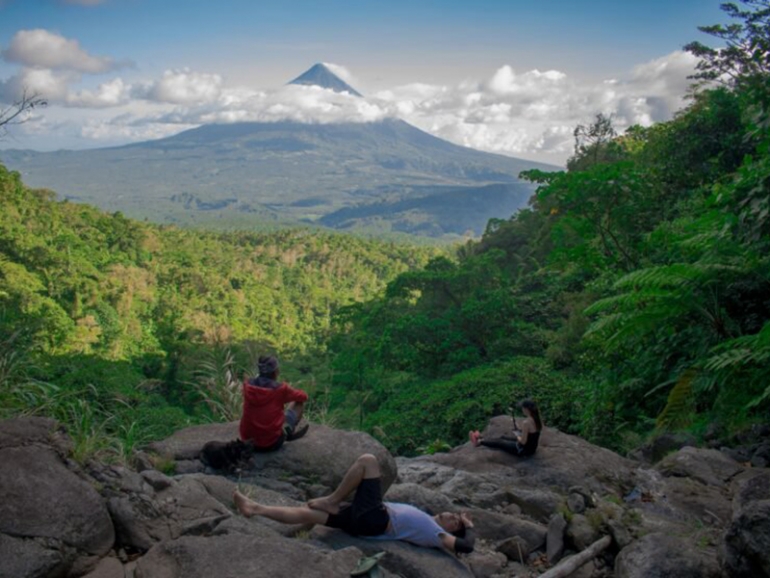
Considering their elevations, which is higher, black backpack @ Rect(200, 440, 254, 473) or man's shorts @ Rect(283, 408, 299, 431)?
man's shorts @ Rect(283, 408, 299, 431)

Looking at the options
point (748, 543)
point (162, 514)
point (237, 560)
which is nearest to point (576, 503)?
point (748, 543)

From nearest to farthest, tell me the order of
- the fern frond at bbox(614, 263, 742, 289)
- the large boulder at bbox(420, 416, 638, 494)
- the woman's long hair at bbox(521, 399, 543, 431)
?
the large boulder at bbox(420, 416, 638, 494) < the fern frond at bbox(614, 263, 742, 289) < the woman's long hair at bbox(521, 399, 543, 431)

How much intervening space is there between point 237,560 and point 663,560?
2.50 metres

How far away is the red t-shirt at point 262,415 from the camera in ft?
18.1

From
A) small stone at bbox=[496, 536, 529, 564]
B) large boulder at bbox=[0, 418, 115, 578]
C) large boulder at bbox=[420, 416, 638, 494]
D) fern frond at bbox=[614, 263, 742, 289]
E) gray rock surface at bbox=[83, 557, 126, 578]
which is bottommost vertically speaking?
large boulder at bbox=[420, 416, 638, 494]

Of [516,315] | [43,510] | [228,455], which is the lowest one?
[516,315]

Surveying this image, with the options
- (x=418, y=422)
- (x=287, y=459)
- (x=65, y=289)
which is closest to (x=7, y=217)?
(x=65, y=289)

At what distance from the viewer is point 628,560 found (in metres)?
4.16

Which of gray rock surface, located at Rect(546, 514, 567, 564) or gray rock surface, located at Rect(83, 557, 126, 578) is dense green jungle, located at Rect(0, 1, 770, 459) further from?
gray rock surface, located at Rect(546, 514, 567, 564)

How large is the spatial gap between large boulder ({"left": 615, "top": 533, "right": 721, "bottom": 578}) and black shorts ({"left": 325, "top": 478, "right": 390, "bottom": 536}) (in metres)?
1.54

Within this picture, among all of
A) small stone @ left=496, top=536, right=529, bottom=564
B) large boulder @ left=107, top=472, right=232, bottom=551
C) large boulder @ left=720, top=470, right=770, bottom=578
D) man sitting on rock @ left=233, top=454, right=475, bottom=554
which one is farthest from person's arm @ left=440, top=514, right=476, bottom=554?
large boulder @ left=720, top=470, right=770, bottom=578

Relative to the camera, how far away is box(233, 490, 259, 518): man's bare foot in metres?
4.30

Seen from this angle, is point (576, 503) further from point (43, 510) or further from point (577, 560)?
point (43, 510)

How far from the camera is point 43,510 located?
11.5 ft
